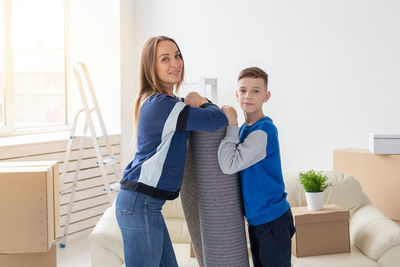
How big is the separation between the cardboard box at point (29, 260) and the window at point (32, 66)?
2.03 meters

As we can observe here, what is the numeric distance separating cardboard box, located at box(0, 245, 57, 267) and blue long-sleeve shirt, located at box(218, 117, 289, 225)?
1.11 m

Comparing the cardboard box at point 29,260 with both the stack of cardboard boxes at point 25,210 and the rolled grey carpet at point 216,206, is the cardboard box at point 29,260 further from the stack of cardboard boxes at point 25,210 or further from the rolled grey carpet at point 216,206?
the rolled grey carpet at point 216,206

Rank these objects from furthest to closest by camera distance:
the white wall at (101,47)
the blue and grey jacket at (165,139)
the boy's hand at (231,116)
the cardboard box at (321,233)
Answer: the white wall at (101,47)
the cardboard box at (321,233)
the boy's hand at (231,116)
the blue and grey jacket at (165,139)

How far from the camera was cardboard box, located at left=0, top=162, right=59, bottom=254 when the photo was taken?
2150 mm

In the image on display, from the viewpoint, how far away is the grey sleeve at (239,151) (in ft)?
5.35

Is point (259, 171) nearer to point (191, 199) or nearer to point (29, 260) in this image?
point (191, 199)

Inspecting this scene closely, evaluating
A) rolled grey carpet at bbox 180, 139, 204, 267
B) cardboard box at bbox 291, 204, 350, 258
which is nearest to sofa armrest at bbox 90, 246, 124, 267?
rolled grey carpet at bbox 180, 139, 204, 267

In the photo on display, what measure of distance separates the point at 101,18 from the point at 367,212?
3.15 m

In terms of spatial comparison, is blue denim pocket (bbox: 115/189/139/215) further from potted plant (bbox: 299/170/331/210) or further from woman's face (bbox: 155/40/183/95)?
potted plant (bbox: 299/170/331/210)

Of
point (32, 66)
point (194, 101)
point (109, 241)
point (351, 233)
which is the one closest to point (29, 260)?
point (109, 241)

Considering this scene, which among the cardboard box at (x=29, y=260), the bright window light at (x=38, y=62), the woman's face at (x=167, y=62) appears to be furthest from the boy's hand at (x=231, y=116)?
the bright window light at (x=38, y=62)

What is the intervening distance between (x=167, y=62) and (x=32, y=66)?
3.02 m

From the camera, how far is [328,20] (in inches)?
147

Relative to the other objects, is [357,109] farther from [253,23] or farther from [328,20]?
[253,23]
